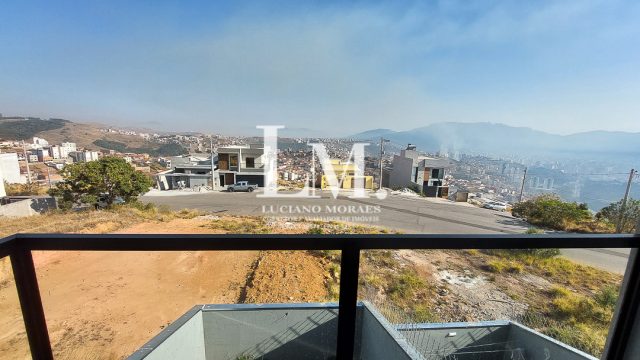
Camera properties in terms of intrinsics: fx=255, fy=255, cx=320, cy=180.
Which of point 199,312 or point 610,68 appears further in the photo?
point 610,68

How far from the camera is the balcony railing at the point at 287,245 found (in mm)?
619

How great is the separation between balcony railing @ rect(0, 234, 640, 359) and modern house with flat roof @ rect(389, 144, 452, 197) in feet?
51.2

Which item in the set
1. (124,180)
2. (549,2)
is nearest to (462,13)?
(549,2)

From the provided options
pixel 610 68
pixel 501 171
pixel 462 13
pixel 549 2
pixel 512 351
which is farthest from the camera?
pixel 501 171

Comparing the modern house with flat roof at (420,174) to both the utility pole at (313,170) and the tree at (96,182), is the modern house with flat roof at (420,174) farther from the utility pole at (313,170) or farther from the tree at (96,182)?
the tree at (96,182)

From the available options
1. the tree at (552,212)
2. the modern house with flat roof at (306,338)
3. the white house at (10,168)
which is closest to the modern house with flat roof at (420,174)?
the tree at (552,212)

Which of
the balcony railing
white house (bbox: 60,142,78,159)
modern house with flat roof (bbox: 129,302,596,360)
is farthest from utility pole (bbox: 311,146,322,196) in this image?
the balcony railing

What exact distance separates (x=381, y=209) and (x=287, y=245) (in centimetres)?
1376

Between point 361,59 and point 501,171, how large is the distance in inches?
240

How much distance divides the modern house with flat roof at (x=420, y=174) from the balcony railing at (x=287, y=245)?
1562cm

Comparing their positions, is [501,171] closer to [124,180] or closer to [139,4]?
[139,4]

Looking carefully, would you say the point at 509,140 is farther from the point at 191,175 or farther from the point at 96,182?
the point at 96,182

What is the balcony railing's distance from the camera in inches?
24.4

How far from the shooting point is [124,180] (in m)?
10.6
